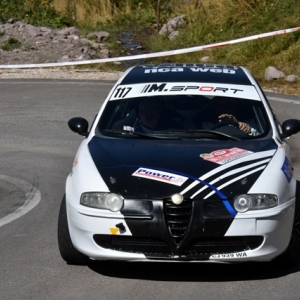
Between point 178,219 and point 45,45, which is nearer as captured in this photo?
point 178,219

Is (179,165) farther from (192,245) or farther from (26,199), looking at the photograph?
(26,199)

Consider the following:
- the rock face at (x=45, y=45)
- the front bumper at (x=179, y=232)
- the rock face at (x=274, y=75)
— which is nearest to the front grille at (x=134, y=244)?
the front bumper at (x=179, y=232)

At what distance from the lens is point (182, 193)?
20.4 ft

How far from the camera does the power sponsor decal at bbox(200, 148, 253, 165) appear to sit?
22.1ft

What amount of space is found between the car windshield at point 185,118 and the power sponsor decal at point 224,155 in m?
0.40

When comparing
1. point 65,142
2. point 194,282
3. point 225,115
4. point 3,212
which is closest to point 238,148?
point 225,115

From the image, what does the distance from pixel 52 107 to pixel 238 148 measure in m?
8.37

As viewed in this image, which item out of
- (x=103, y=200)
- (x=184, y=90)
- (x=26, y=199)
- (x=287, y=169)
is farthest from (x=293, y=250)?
(x=26, y=199)

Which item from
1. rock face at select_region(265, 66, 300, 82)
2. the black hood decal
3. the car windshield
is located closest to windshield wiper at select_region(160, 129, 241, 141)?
the car windshield

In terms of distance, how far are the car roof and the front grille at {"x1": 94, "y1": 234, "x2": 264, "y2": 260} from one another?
7.95ft

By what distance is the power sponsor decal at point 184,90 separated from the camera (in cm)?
804

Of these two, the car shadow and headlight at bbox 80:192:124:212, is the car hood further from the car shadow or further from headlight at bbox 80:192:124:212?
the car shadow

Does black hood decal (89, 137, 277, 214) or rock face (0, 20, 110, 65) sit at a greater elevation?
black hood decal (89, 137, 277, 214)

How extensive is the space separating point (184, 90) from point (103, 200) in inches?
84.4
